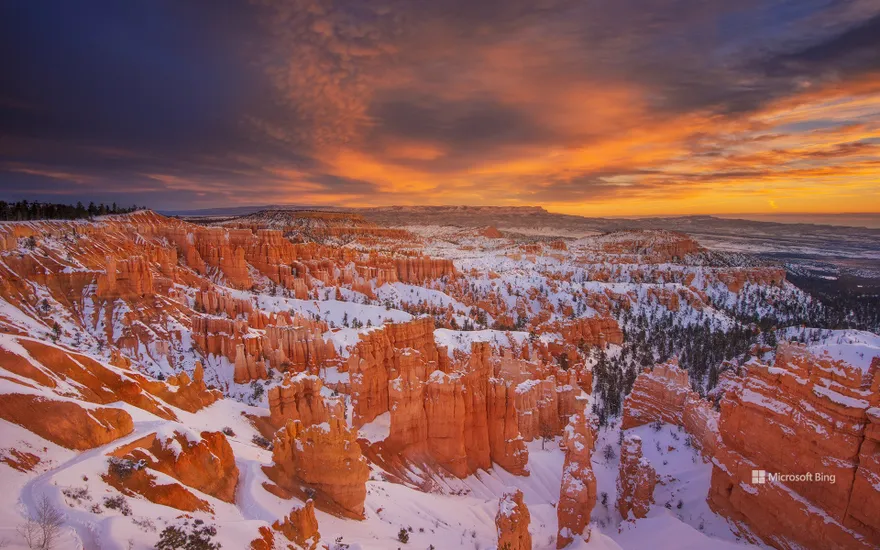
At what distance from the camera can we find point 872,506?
12164 mm

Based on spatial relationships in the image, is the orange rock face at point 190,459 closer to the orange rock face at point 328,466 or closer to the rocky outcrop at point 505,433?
the orange rock face at point 328,466

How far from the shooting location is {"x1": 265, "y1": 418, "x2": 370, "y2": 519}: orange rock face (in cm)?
1485

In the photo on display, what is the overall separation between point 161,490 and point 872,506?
18076 mm

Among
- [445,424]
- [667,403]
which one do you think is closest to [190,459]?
[445,424]

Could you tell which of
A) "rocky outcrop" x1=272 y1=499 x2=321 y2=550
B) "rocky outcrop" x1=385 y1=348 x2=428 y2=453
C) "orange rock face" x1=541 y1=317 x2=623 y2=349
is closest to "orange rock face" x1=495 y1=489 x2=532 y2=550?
"rocky outcrop" x1=272 y1=499 x2=321 y2=550

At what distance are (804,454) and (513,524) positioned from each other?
9517 mm

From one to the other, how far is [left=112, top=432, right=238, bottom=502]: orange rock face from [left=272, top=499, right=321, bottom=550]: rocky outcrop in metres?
2.20

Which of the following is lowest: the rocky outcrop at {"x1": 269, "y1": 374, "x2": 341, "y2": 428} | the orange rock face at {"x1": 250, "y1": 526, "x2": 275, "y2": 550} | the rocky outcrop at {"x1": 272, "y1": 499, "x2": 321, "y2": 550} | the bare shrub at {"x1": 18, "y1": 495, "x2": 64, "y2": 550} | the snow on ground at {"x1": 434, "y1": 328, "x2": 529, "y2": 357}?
the snow on ground at {"x1": 434, "y1": 328, "x2": 529, "y2": 357}

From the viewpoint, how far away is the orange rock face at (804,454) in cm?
1260

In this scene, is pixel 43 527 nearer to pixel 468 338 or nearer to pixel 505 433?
pixel 505 433

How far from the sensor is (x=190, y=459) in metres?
11.6

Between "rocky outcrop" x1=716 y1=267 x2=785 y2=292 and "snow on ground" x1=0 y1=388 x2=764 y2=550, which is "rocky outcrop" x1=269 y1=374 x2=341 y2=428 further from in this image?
"rocky outcrop" x1=716 y1=267 x2=785 y2=292

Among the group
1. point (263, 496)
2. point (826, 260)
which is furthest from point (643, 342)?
point (826, 260)

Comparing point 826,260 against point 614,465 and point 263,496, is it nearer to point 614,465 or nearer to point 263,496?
point 614,465
